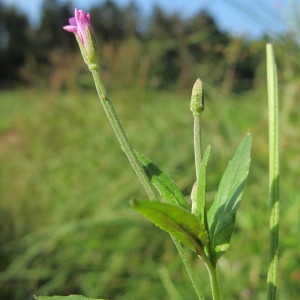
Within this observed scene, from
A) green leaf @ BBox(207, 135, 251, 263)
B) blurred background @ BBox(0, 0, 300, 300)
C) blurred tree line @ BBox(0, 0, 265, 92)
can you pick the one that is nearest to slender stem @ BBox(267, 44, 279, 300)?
green leaf @ BBox(207, 135, 251, 263)

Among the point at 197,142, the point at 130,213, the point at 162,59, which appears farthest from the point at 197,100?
the point at 162,59

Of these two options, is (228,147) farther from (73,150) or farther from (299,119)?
(73,150)

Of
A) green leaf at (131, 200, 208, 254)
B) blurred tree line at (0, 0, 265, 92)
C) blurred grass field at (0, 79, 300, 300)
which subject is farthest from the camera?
blurred tree line at (0, 0, 265, 92)

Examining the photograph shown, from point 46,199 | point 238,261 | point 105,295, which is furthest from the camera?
point 46,199

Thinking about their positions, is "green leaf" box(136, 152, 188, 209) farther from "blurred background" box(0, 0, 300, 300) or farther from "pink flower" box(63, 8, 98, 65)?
"blurred background" box(0, 0, 300, 300)

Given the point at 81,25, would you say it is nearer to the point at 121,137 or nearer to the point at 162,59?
the point at 121,137

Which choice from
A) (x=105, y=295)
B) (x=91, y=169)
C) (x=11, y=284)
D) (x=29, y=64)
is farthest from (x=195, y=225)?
(x=29, y=64)
